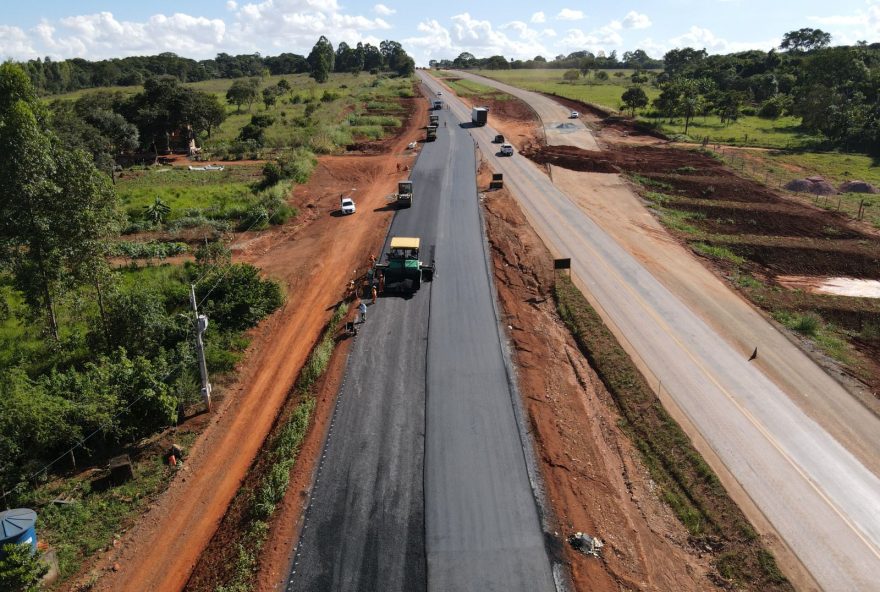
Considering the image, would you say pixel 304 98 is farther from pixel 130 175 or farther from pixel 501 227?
pixel 501 227

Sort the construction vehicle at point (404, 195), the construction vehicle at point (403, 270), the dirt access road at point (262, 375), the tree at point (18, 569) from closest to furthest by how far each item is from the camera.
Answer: the tree at point (18, 569) < the dirt access road at point (262, 375) < the construction vehicle at point (403, 270) < the construction vehicle at point (404, 195)

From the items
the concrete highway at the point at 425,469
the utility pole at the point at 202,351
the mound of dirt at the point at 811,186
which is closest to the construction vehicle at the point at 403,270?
the concrete highway at the point at 425,469

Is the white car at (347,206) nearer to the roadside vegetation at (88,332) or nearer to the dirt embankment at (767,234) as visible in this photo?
the roadside vegetation at (88,332)

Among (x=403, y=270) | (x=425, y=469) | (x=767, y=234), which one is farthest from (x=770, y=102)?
(x=425, y=469)

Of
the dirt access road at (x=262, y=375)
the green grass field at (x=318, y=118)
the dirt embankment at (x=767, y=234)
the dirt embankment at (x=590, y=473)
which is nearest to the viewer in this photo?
the dirt embankment at (x=590, y=473)

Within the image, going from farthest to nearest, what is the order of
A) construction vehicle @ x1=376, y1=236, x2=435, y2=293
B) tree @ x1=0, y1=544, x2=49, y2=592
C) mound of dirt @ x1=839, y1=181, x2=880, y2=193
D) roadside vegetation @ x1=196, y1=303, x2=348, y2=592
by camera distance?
mound of dirt @ x1=839, y1=181, x2=880, y2=193 → construction vehicle @ x1=376, y1=236, x2=435, y2=293 → roadside vegetation @ x1=196, y1=303, x2=348, y2=592 → tree @ x1=0, y1=544, x2=49, y2=592

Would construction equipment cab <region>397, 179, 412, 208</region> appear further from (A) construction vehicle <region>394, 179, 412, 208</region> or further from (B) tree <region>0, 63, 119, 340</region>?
(B) tree <region>0, 63, 119, 340</region>

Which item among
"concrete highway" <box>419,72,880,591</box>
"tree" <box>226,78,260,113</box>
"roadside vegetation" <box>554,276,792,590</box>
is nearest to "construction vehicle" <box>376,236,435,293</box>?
"roadside vegetation" <box>554,276,792,590</box>
